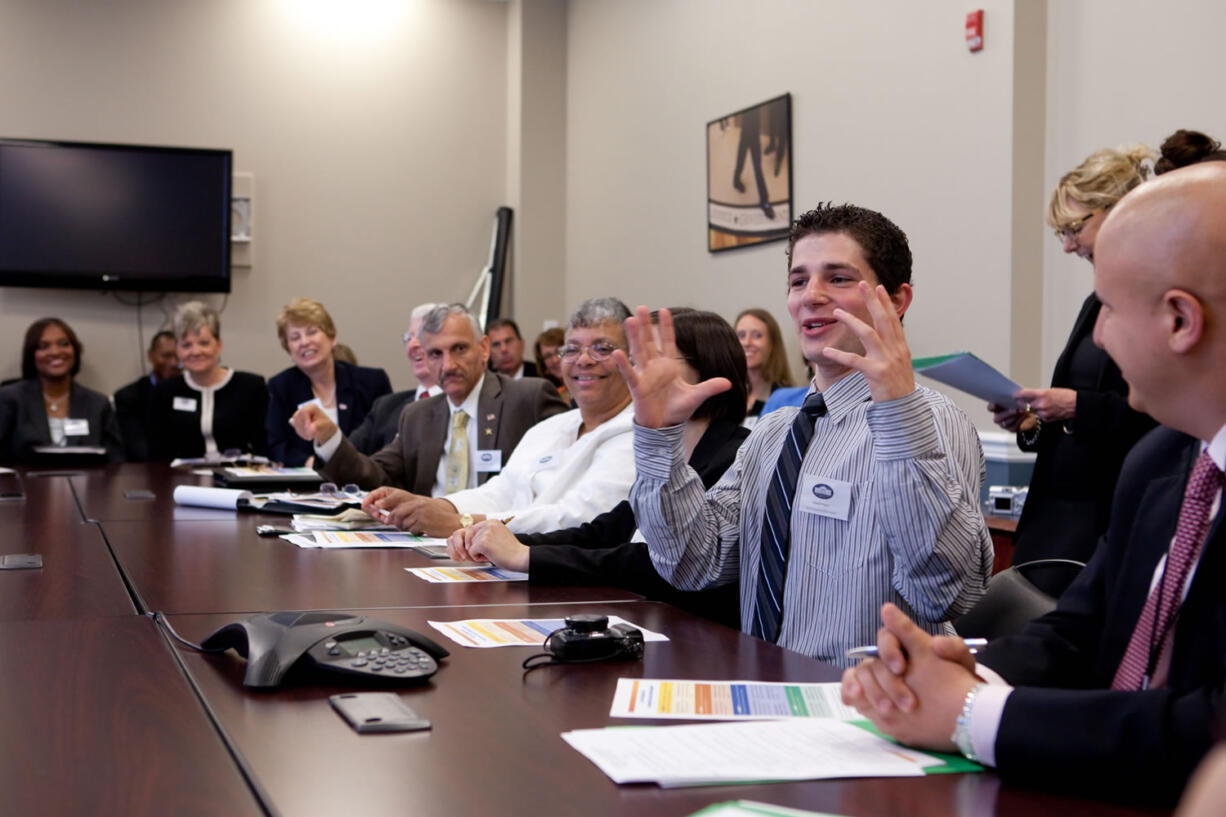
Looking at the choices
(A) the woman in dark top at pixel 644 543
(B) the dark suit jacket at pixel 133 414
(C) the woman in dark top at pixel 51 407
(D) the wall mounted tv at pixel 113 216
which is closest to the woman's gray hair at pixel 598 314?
(A) the woman in dark top at pixel 644 543

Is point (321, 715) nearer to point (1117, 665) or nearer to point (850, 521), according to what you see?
point (1117, 665)

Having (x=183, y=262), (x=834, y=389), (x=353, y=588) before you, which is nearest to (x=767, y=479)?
(x=834, y=389)

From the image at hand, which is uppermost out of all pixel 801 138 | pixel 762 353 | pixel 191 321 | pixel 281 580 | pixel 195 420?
pixel 801 138

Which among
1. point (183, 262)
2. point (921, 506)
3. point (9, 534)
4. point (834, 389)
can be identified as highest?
point (183, 262)

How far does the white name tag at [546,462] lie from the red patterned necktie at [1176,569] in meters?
2.36

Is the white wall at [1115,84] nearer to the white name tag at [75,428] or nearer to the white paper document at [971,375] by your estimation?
the white paper document at [971,375]

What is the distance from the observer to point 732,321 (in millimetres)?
6520

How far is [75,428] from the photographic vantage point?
6.73 meters

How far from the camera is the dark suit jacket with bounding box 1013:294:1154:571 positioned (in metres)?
2.82

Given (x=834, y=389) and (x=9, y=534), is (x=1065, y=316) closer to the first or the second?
(x=834, y=389)

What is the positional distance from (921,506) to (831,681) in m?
0.48

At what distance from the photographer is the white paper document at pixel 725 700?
4.42 feet

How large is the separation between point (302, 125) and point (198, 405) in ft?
8.86

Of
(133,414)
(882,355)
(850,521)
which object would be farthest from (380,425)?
(882,355)
